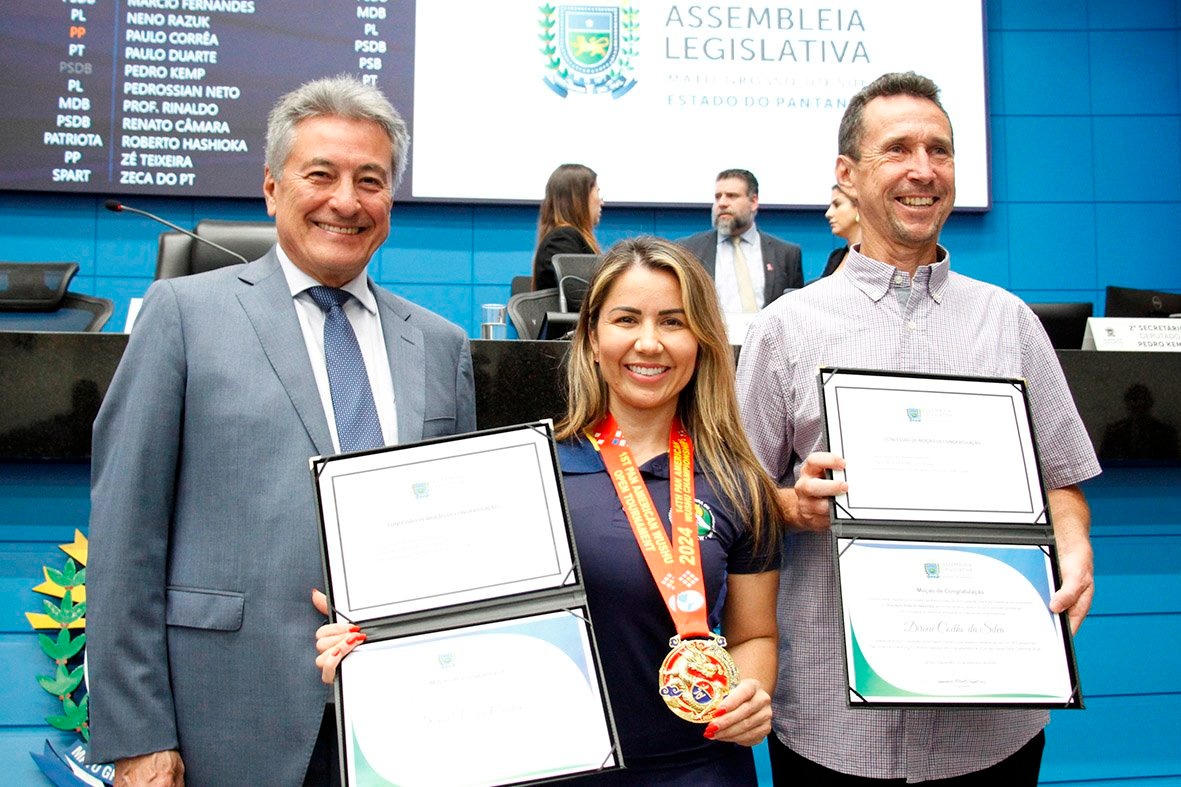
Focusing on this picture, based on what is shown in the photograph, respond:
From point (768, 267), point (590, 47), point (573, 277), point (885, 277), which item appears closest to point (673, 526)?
point (885, 277)

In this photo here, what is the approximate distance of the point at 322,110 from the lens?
1.51 m

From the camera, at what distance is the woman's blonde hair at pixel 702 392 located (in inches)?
59.2

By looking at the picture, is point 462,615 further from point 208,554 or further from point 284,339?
point 284,339

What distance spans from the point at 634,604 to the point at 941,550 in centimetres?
43

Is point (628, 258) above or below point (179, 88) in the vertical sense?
below

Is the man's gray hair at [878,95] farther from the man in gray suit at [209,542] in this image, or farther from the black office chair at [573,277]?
the black office chair at [573,277]

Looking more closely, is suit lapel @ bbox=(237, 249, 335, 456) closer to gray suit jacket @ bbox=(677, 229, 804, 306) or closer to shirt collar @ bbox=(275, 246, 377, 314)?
shirt collar @ bbox=(275, 246, 377, 314)

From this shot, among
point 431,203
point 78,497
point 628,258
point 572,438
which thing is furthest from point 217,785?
point 431,203

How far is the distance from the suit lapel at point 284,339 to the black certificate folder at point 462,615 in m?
0.13

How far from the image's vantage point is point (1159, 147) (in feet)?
19.7

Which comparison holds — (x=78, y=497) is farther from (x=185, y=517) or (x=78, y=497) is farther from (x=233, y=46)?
(x=233, y=46)

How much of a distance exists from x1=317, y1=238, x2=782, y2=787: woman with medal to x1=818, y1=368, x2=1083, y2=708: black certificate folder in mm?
162

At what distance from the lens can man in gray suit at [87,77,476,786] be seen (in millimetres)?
1340

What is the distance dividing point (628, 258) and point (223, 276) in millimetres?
623
